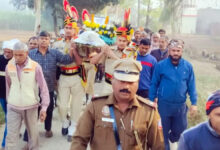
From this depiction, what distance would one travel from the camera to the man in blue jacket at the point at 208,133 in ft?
7.46

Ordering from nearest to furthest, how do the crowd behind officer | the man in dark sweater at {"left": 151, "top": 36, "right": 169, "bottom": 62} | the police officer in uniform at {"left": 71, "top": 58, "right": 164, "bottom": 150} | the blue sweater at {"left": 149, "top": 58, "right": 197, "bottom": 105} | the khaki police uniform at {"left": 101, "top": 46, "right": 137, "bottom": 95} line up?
the police officer in uniform at {"left": 71, "top": 58, "right": 164, "bottom": 150} < the blue sweater at {"left": 149, "top": 58, "right": 197, "bottom": 105} < the crowd behind officer < the khaki police uniform at {"left": 101, "top": 46, "right": 137, "bottom": 95} < the man in dark sweater at {"left": 151, "top": 36, "right": 169, "bottom": 62}

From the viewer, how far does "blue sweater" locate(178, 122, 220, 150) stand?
2.29m

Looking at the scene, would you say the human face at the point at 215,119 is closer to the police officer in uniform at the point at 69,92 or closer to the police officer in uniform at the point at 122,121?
the police officer in uniform at the point at 122,121

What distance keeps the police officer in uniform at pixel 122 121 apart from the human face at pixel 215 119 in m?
0.52

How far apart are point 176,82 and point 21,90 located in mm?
2420

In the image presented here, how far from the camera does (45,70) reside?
16.9 ft

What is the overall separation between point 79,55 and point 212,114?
347 cm

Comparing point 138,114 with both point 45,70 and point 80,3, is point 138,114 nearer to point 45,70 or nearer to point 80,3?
point 45,70

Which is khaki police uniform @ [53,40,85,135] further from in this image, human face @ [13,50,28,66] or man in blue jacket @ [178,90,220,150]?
man in blue jacket @ [178,90,220,150]

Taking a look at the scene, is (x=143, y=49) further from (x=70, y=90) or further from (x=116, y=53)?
(x=70, y=90)

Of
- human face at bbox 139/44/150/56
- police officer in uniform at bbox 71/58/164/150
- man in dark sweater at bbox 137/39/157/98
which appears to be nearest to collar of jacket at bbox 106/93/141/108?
police officer in uniform at bbox 71/58/164/150

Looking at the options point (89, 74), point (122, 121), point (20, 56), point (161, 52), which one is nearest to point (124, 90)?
point (122, 121)

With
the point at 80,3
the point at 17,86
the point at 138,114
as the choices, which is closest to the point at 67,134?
the point at 17,86

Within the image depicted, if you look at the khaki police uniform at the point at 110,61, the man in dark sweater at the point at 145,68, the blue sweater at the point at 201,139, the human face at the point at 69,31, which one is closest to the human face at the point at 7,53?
the human face at the point at 69,31
